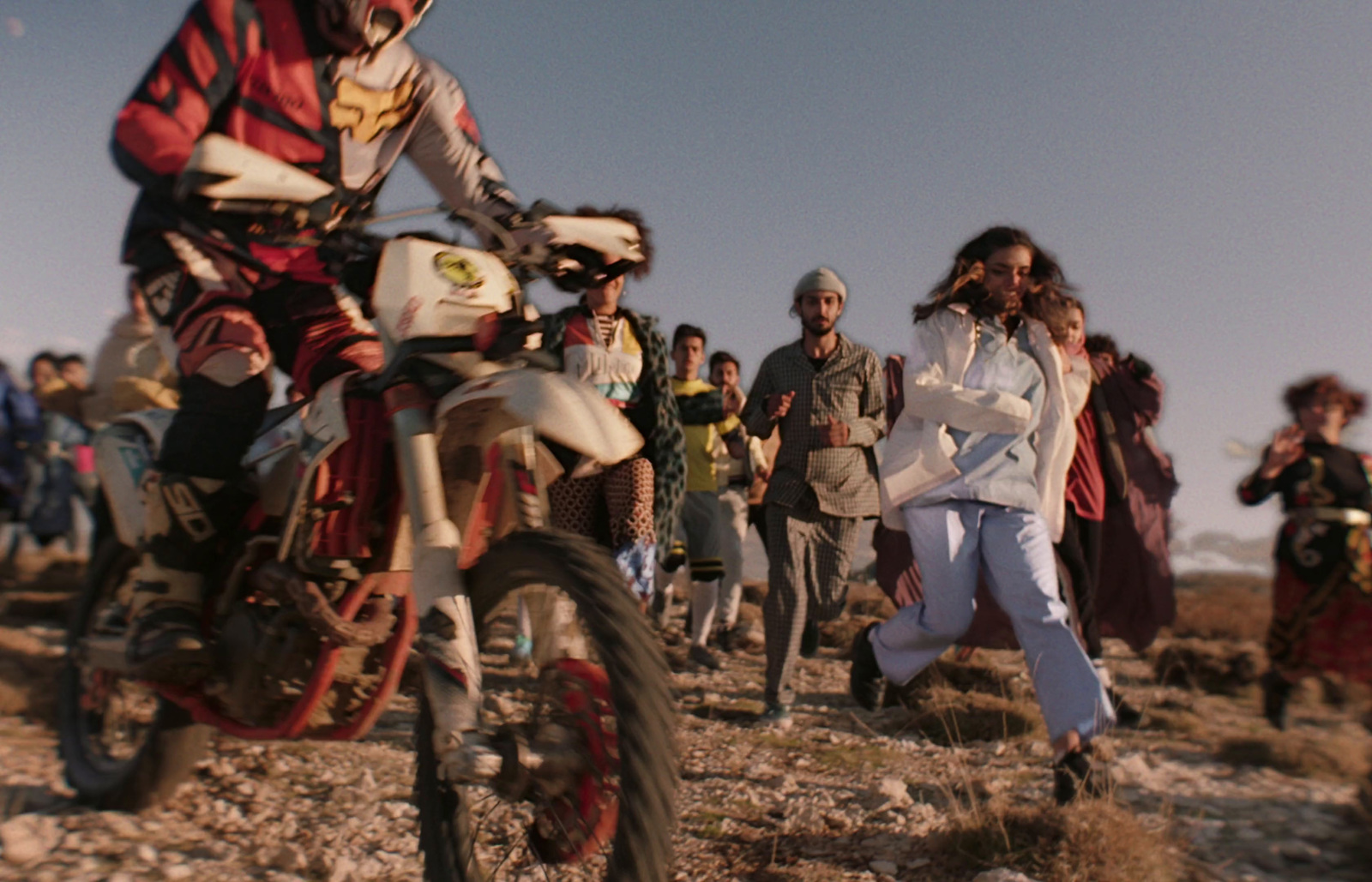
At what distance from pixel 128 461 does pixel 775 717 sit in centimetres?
311

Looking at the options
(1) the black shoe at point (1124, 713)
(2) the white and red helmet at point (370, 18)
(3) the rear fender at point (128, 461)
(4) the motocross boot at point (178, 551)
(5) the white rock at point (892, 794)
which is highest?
(2) the white and red helmet at point (370, 18)

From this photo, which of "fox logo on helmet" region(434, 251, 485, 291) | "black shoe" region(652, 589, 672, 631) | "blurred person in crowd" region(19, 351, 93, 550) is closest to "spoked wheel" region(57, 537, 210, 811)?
"fox logo on helmet" region(434, 251, 485, 291)

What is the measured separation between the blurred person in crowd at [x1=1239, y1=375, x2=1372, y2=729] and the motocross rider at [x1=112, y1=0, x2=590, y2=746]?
567 centimetres

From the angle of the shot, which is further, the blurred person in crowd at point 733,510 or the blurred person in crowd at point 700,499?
the blurred person in crowd at point 733,510

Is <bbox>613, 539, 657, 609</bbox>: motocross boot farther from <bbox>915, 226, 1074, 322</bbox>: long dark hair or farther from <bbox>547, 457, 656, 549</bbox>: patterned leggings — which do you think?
<bbox>915, 226, 1074, 322</bbox>: long dark hair

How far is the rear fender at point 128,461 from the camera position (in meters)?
2.87

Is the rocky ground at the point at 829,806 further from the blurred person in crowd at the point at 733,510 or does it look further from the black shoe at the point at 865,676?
the blurred person in crowd at the point at 733,510

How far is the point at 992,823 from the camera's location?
8.66 ft

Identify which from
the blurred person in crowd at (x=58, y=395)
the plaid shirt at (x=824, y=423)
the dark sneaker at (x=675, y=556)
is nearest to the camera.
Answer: the dark sneaker at (x=675, y=556)

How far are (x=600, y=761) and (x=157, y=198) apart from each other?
2.01m

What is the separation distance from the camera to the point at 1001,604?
136 inches

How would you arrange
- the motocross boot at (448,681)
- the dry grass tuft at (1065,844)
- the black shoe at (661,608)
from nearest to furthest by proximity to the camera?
the motocross boot at (448,681) → the dry grass tuft at (1065,844) → the black shoe at (661,608)

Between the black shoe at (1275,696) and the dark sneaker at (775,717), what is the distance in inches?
132

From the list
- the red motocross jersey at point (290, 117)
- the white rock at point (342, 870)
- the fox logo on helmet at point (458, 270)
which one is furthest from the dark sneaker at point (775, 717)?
the fox logo on helmet at point (458, 270)
